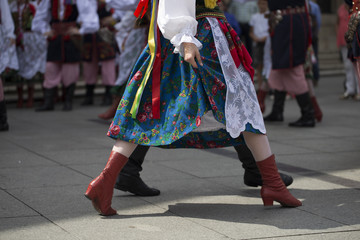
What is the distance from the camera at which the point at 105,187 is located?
4215mm

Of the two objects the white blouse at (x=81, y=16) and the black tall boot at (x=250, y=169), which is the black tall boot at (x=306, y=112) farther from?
the black tall boot at (x=250, y=169)

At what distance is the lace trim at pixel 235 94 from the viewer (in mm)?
4141

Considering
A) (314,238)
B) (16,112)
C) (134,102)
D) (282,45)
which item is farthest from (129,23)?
(314,238)

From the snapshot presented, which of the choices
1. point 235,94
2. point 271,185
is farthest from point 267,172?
point 235,94

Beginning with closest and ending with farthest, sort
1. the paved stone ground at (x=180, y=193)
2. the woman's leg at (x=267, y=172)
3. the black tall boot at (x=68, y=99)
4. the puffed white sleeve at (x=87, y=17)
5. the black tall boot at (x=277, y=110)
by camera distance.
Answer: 1. the paved stone ground at (x=180, y=193)
2. the woman's leg at (x=267, y=172)
3. the black tall boot at (x=277, y=110)
4. the puffed white sleeve at (x=87, y=17)
5. the black tall boot at (x=68, y=99)

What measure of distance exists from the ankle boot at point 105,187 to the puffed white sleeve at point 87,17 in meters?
6.22


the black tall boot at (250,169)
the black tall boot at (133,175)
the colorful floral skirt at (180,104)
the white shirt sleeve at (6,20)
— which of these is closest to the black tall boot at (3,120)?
the white shirt sleeve at (6,20)

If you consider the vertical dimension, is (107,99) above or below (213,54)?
below

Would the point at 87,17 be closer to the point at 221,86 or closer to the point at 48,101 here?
the point at 48,101

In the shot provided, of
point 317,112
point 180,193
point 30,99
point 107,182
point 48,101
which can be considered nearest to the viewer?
point 107,182

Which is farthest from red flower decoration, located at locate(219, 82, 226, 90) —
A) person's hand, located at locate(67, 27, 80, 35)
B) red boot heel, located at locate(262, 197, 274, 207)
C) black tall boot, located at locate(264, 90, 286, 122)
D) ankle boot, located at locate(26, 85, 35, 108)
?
ankle boot, located at locate(26, 85, 35, 108)

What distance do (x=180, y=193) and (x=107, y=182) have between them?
810 mm

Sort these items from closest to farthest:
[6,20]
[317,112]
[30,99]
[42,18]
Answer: [6,20]
[317,112]
[42,18]
[30,99]

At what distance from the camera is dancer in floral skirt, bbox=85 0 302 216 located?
4.09 m
